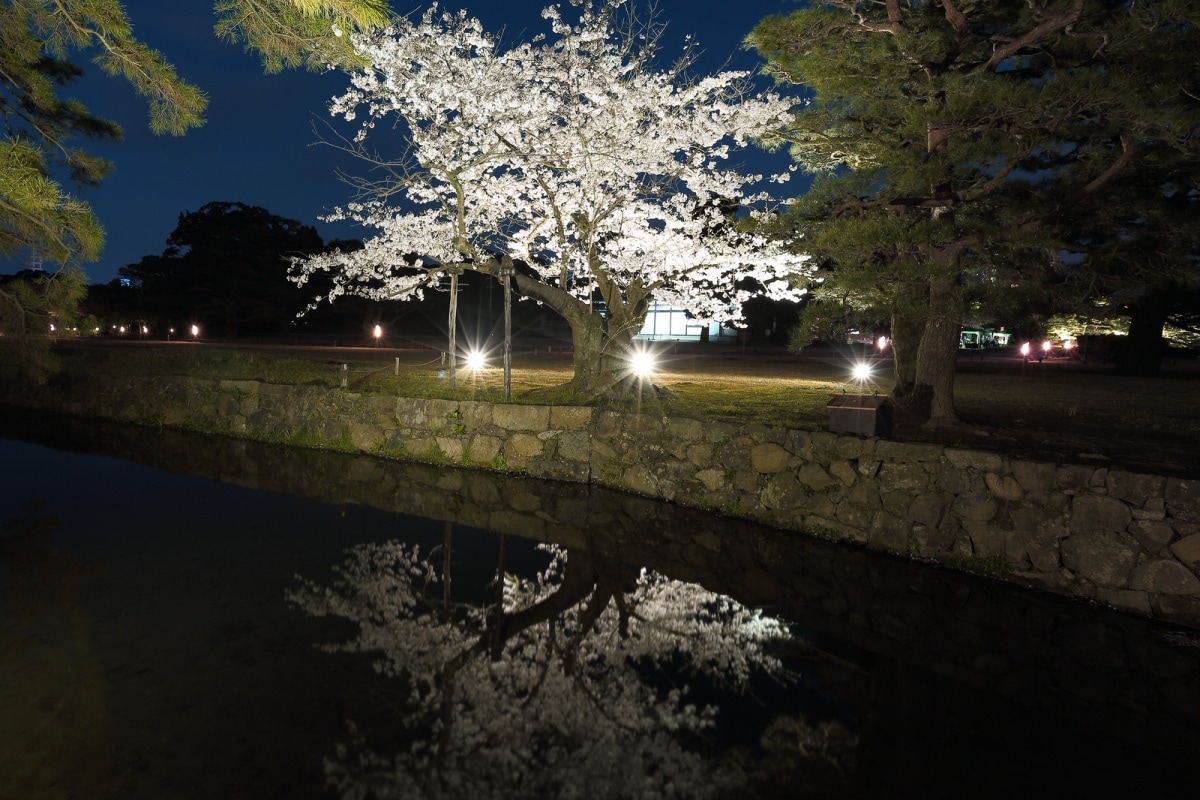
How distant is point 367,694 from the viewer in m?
3.72

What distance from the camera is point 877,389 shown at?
13.4m

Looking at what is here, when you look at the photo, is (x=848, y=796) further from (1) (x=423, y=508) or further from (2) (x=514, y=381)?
(2) (x=514, y=381)

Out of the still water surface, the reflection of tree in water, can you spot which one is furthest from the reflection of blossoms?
the reflection of tree in water

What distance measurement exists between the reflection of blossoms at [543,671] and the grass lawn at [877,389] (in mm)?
2980

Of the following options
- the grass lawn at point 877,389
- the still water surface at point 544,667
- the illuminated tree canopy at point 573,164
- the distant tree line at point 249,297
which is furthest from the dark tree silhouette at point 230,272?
the still water surface at point 544,667

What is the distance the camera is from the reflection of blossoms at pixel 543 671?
3127 millimetres

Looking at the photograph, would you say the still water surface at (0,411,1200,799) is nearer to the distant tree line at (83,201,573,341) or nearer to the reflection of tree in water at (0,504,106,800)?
the reflection of tree in water at (0,504,106,800)

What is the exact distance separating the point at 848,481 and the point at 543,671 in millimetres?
3703

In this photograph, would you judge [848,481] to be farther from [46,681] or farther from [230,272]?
[230,272]

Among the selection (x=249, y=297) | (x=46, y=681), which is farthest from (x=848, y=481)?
(x=249, y=297)

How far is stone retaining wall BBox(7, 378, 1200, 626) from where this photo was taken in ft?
16.9

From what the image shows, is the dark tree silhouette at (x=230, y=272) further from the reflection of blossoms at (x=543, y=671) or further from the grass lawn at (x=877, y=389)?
the reflection of blossoms at (x=543, y=671)

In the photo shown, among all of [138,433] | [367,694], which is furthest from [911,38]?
[138,433]

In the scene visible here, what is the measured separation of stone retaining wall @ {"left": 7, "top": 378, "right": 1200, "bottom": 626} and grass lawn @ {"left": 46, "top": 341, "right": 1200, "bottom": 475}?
1.56 feet
